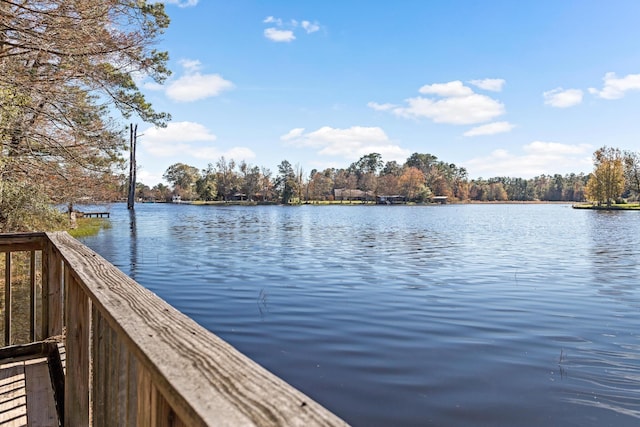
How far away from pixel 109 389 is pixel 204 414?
1328 mm

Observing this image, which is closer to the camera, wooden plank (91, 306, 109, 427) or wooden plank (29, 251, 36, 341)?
wooden plank (91, 306, 109, 427)

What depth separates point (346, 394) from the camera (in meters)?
5.17

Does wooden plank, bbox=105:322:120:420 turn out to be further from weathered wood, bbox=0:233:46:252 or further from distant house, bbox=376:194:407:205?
distant house, bbox=376:194:407:205

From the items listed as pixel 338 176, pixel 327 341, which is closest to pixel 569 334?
pixel 327 341

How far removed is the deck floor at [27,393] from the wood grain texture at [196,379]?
6.28 ft

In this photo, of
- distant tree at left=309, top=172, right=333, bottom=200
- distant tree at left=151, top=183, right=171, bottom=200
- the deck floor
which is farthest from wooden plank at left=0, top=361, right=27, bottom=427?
distant tree at left=151, top=183, right=171, bottom=200

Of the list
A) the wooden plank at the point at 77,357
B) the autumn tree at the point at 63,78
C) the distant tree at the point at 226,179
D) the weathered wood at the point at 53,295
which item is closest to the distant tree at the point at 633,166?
the autumn tree at the point at 63,78

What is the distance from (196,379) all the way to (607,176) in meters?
80.4

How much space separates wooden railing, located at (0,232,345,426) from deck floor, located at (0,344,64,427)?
48 cm

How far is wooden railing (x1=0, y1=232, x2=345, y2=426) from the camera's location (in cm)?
80

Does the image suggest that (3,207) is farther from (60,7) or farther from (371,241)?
(371,241)

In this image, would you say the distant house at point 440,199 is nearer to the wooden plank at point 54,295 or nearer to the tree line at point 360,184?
the tree line at point 360,184

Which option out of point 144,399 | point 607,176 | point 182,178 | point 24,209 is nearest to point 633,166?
point 607,176

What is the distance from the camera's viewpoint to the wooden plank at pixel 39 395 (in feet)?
9.38
